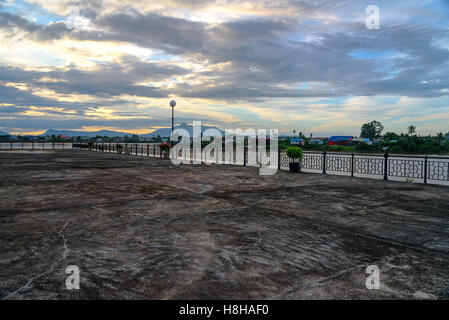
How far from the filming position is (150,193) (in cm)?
1000

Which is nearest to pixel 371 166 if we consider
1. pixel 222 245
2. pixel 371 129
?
pixel 222 245

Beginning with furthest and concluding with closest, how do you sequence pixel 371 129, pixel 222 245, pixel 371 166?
pixel 371 129, pixel 371 166, pixel 222 245

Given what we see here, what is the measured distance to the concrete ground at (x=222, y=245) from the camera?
3.54m

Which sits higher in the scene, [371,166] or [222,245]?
[371,166]

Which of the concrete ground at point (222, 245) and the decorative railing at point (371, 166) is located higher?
the decorative railing at point (371, 166)

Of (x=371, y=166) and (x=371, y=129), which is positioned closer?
(x=371, y=166)

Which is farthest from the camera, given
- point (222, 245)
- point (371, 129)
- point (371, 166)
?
point (371, 129)

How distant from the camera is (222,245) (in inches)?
197

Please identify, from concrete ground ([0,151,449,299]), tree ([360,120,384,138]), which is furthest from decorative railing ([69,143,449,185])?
tree ([360,120,384,138])

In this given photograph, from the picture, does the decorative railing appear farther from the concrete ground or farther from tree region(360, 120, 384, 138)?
tree region(360, 120, 384, 138)

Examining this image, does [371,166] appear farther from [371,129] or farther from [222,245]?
[371,129]

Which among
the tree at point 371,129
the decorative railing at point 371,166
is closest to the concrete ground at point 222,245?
the decorative railing at point 371,166

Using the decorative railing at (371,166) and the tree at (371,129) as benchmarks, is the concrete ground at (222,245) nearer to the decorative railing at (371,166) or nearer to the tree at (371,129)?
the decorative railing at (371,166)

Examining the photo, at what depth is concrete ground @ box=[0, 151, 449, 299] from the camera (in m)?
3.54
